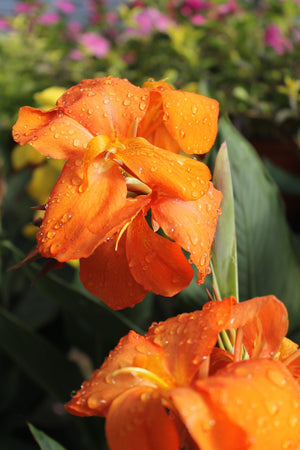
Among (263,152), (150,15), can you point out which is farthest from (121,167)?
(150,15)

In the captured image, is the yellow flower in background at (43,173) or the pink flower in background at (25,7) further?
the pink flower in background at (25,7)

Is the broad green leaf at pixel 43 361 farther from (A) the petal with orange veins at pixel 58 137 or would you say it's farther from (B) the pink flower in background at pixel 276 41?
(B) the pink flower in background at pixel 276 41

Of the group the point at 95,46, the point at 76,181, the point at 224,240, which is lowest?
the point at 95,46

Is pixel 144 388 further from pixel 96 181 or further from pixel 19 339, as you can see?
pixel 19 339

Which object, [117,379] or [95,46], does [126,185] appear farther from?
[95,46]

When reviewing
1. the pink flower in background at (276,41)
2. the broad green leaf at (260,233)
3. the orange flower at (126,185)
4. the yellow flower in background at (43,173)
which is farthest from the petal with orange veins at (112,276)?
the pink flower in background at (276,41)

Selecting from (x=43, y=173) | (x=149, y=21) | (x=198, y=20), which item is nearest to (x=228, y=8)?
(x=198, y=20)
